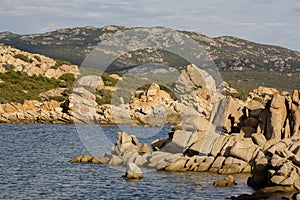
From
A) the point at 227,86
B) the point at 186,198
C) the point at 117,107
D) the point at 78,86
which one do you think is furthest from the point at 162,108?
the point at 186,198

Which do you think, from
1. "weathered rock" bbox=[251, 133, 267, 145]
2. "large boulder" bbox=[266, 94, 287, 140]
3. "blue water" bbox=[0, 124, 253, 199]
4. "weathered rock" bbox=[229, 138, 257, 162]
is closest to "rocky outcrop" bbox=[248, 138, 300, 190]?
"blue water" bbox=[0, 124, 253, 199]

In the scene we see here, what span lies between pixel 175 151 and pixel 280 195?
19.9m

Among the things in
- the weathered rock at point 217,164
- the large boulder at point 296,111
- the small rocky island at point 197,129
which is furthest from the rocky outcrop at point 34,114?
the weathered rock at point 217,164

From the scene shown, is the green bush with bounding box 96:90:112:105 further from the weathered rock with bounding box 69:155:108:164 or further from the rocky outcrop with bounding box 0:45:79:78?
the weathered rock with bounding box 69:155:108:164

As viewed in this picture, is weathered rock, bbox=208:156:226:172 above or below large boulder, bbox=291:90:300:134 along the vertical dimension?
below

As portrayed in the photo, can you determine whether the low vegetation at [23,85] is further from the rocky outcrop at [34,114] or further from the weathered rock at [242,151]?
the weathered rock at [242,151]

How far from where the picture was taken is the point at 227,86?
165 metres

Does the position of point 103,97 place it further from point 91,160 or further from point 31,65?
point 91,160

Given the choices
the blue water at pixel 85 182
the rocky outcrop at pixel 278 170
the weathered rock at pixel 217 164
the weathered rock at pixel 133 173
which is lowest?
the blue water at pixel 85 182

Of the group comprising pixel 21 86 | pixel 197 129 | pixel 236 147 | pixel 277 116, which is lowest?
Result: pixel 236 147

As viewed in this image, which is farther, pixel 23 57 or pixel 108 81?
pixel 23 57

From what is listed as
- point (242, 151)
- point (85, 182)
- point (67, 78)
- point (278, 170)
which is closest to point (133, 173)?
point (85, 182)

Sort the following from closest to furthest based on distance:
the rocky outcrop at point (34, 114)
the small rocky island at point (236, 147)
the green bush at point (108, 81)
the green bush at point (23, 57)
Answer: the small rocky island at point (236, 147)
the rocky outcrop at point (34, 114)
the green bush at point (108, 81)
the green bush at point (23, 57)

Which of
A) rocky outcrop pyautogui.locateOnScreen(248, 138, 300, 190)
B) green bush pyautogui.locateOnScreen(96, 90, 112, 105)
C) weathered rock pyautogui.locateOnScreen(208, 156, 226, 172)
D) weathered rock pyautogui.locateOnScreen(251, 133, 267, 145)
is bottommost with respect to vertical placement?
weathered rock pyautogui.locateOnScreen(208, 156, 226, 172)
